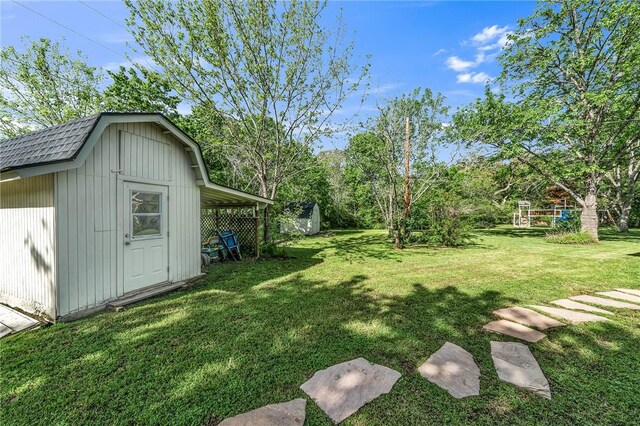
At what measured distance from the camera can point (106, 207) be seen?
3.97 meters

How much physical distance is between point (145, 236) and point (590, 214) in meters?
16.4

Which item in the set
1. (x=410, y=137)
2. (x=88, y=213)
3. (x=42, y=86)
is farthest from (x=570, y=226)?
(x=42, y=86)

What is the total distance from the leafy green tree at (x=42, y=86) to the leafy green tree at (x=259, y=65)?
989cm

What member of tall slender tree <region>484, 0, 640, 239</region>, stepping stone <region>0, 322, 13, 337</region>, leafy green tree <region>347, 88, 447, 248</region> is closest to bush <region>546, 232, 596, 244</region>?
tall slender tree <region>484, 0, 640, 239</region>

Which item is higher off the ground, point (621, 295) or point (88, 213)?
point (88, 213)

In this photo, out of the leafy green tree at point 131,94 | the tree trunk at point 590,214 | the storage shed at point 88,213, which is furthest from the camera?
the leafy green tree at point 131,94

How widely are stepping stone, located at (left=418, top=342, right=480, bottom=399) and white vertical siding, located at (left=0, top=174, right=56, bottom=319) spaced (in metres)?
4.68

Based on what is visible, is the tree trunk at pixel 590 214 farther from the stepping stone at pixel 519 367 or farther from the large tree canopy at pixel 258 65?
the stepping stone at pixel 519 367

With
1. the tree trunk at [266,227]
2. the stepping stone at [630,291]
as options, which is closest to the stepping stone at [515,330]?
the stepping stone at [630,291]

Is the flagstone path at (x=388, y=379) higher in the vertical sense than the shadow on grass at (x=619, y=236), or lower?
lower

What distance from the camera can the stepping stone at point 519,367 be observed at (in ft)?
6.81

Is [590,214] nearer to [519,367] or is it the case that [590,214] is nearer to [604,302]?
[604,302]

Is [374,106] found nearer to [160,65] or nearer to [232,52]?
[232,52]

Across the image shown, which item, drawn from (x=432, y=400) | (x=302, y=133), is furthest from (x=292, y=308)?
(x=302, y=133)
